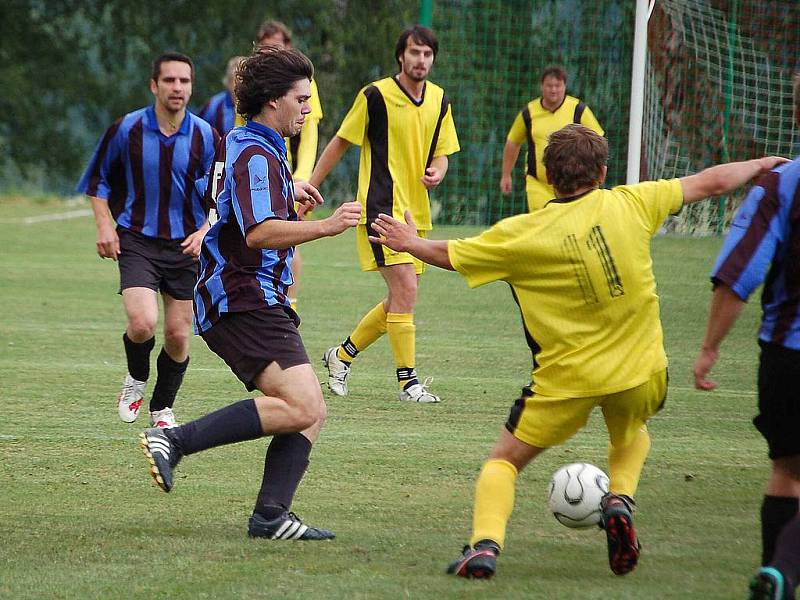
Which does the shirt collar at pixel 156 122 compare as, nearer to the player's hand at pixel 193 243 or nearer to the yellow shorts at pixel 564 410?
the player's hand at pixel 193 243

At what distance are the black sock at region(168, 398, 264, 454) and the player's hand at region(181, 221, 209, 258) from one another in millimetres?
2035

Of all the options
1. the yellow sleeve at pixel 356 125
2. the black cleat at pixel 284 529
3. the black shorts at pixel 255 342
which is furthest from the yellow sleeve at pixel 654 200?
the yellow sleeve at pixel 356 125

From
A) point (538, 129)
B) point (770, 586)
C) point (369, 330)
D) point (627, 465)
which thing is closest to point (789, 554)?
point (770, 586)

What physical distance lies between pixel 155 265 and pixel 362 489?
1843mm

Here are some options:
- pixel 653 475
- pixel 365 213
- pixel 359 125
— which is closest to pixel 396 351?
pixel 365 213

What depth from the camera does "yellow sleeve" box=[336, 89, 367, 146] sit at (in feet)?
25.6

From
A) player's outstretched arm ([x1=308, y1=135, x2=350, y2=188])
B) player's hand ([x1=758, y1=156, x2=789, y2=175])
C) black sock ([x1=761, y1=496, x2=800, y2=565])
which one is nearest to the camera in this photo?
black sock ([x1=761, y1=496, x2=800, y2=565])

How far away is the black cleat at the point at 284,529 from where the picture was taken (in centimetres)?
445

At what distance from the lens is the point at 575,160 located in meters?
4.10

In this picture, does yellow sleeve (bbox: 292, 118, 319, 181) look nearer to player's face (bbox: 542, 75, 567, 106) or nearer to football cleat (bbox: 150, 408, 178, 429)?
football cleat (bbox: 150, 408, 178, 429)

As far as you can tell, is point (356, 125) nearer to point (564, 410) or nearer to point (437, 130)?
point (437, 130)

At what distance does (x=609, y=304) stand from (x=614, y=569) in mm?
789

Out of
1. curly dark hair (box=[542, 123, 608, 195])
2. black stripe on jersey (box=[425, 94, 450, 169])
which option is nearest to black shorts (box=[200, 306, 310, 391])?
curly dark hair (box=[542, 123, 608, 195])

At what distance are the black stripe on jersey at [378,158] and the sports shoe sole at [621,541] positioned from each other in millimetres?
4034
